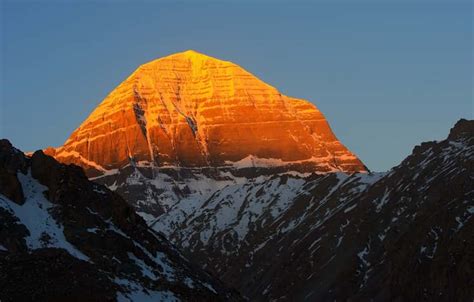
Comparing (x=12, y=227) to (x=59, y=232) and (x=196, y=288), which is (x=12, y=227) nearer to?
(x=59, y=232)

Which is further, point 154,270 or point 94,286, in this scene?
point 154,270

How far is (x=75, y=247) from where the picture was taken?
99625 mm

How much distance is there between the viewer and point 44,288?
8825 cm

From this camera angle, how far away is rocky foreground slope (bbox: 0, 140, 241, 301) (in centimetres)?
8975

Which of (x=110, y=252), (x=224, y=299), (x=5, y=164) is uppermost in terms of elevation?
(x=5, y=164)

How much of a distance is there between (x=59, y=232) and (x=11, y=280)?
44.9ft

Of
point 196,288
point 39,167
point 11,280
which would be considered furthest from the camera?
point 39,167

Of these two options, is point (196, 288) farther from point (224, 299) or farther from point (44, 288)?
point (44, 288)

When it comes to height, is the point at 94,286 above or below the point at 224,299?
above

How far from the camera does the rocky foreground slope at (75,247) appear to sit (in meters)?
89.8

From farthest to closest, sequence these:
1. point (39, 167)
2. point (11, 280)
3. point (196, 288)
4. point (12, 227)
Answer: point (39, 167), point (196, 288), point (12, 227), point (11, 280)

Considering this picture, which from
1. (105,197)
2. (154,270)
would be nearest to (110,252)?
(154,270)

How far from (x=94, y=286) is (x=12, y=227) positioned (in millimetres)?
11206

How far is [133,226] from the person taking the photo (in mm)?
111062
